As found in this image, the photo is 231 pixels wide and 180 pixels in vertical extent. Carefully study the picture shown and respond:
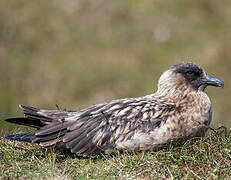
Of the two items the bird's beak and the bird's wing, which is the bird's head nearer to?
the bird's beak

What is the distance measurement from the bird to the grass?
0.34 feet

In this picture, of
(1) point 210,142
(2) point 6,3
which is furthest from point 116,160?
(2) point 6,3

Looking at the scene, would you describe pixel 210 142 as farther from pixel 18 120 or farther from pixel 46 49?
pixel 46 49

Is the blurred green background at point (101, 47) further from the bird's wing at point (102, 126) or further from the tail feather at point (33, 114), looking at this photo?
the bird's wing at point (102, 126)

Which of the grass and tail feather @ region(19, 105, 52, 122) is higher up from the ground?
tail feather @ region(19, 105, 52, 122)

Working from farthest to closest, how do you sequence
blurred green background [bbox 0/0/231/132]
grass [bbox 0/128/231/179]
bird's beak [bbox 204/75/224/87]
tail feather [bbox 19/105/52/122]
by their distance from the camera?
blurred green background [bbox 0/0/231/132], bird's beak [bbox 204/75/224/87], tail feather [bbox 19/105/52/122], grass [bbox 0/128/231/179]

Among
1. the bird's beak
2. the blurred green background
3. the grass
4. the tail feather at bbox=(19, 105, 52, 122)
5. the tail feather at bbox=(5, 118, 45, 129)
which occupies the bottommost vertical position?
the grass

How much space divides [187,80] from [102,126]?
1.27 metres

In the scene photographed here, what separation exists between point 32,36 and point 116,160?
866cm

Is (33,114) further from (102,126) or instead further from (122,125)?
(122,125)

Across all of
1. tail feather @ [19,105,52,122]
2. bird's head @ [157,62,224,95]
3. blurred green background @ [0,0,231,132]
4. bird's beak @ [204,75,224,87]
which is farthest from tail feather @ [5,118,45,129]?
blurred green background @ [0,0,231,132]

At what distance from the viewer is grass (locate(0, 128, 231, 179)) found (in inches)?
165

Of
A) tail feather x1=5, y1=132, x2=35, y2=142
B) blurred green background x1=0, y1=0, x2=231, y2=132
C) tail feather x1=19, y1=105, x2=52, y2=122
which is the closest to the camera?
tail feather x1=5, y1=132, x2=35, y2=142

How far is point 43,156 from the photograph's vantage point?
16.0 ft
